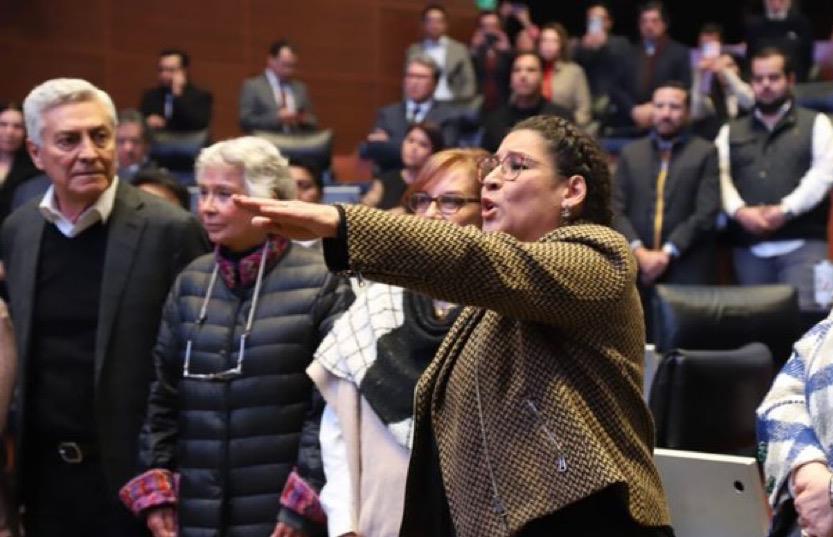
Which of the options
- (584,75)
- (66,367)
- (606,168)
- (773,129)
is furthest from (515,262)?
(584,75)

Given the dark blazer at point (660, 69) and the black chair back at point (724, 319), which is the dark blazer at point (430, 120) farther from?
the black chair back at point (724, 319)

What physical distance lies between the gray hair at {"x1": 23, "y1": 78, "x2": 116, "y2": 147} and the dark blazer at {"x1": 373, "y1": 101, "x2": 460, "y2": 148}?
3.53 metres

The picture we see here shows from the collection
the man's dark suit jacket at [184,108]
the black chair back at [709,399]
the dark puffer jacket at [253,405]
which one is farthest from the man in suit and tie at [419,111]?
the dark puffer jacket at [253,405]

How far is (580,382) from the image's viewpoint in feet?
5.32

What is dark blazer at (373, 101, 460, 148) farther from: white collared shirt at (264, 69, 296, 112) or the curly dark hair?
the curly dark hair

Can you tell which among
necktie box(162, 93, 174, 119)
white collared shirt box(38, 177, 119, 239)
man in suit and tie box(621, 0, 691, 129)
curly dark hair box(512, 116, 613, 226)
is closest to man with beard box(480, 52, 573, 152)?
man in suit and tie box(621, 0, 691, 129)

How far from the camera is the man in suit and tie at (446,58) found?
26.2 ft

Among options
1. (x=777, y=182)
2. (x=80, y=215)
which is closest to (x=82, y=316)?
(x=80, y=215)

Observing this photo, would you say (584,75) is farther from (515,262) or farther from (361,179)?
(515,262)

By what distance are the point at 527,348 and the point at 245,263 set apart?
44.2 inches

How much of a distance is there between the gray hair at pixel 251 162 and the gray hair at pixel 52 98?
1.45 feet

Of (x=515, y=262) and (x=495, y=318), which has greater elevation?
(x=515, y=262)

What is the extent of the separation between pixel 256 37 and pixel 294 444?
773 centimetres

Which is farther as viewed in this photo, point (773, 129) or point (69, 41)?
point (69, 41)
